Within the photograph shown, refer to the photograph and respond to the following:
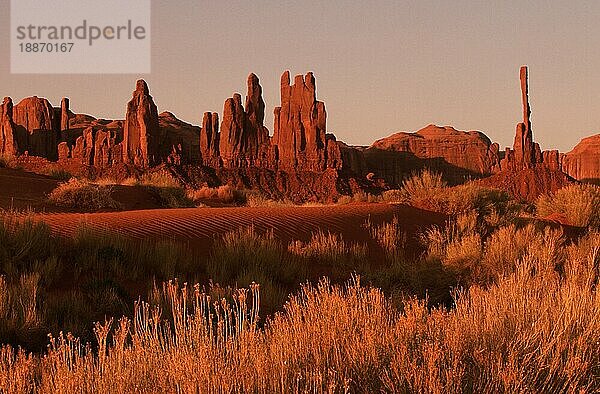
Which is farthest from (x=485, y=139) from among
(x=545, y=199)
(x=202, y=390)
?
(x=202, y=390)

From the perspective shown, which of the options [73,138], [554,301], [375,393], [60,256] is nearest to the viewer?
[375,393]

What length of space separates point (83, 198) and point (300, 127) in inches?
2671

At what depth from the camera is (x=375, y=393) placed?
4.92 m

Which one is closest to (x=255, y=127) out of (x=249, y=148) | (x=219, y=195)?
(x=249, y=148)

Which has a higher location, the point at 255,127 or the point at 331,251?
the point at 255,127

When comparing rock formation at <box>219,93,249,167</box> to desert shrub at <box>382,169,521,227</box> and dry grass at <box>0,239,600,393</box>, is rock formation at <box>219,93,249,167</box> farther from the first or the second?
dry grass at <box>0,239,600,393</box>

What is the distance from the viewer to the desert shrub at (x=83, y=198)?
23.2m

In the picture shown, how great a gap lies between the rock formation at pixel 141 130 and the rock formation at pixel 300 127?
16.1 meters

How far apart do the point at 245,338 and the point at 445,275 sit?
27.4 ft

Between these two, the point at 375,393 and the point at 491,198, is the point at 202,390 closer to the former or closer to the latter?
the point at 375,393

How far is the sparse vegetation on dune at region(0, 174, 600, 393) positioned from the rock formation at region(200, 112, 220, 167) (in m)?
69.7

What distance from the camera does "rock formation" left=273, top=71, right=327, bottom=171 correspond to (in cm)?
8700

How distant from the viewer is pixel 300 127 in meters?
90.4

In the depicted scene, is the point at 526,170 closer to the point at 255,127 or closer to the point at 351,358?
the point at 255,127
